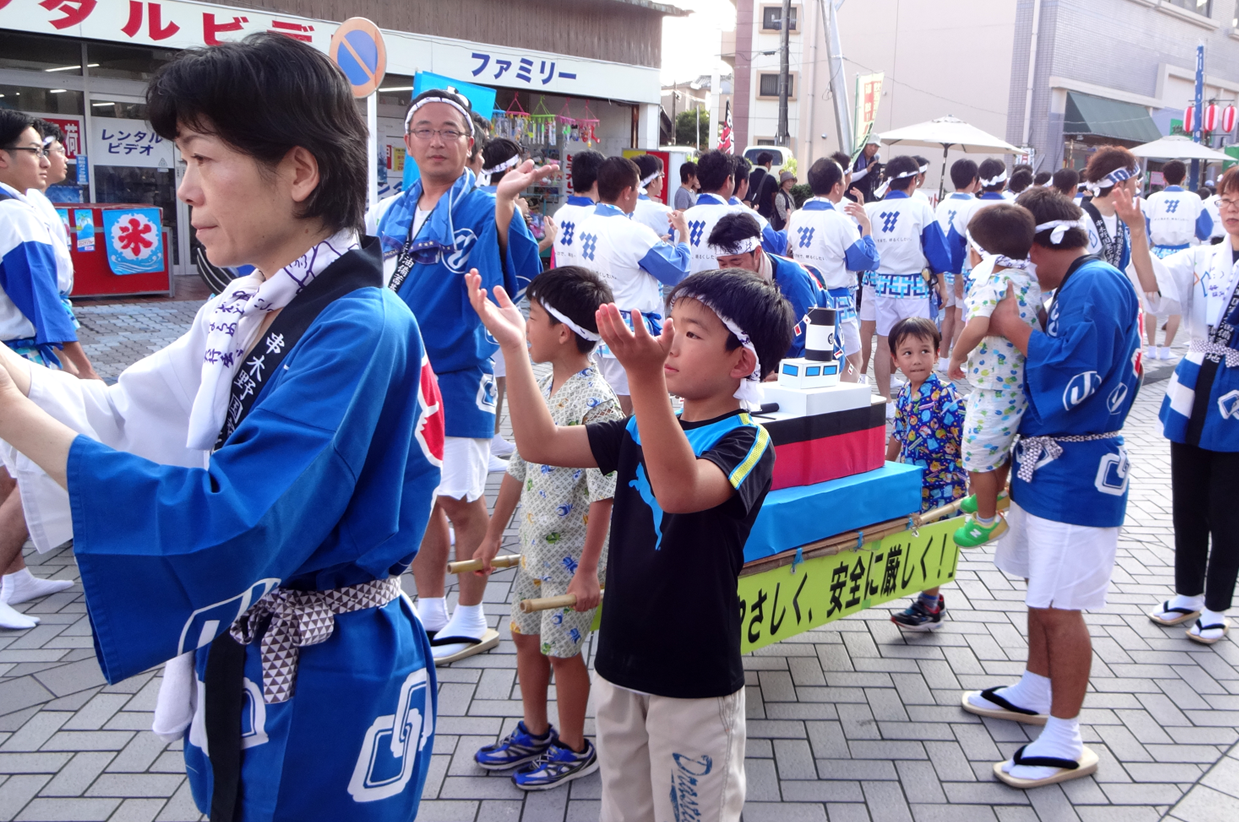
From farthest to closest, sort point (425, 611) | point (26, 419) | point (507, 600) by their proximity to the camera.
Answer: point (507, 600)
point (425, 611)
point (26, 419)

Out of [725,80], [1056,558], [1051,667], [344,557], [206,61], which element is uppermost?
[725,80]

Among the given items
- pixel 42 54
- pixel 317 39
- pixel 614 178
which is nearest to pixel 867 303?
pixel 614 178

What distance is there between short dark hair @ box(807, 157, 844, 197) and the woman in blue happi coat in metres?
6.50

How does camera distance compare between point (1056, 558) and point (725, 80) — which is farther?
point (725, 80)

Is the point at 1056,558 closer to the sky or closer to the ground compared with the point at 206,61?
closer to the ground

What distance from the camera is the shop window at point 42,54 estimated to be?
11.5 metres

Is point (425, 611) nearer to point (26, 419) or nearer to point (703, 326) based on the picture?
point (703, 326)

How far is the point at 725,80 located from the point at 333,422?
53.0 metres

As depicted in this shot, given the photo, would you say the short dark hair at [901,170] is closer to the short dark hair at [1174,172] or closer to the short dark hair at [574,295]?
the short dark hair at [1174,172]

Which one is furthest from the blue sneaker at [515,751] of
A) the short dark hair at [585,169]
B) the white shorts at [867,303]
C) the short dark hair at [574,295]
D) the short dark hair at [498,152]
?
the white shorts at [867,303]

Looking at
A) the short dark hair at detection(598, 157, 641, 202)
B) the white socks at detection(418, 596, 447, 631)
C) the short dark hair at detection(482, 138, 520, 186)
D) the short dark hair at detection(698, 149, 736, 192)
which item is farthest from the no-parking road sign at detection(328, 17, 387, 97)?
the white socks at detection(418, 596, 447, 631)

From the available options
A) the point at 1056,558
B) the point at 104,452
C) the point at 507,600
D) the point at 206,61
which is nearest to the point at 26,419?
the point at 104,452

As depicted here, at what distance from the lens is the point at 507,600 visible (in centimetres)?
439

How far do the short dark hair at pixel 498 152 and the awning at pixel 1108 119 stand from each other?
24772 millimetres
